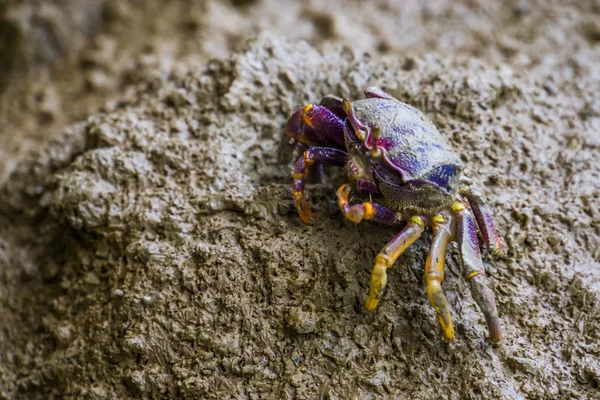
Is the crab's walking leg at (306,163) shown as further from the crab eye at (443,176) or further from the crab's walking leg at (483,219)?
the crab's walking leg at (483,219)

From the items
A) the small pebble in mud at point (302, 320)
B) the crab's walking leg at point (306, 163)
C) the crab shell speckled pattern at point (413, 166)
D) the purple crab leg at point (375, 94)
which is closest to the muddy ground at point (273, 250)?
the small pebble in mud at point (302, 320)

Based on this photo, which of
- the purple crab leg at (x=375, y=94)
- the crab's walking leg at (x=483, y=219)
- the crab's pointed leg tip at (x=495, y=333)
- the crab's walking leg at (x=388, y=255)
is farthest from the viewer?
the purple crab leg at (x=375, y=94)

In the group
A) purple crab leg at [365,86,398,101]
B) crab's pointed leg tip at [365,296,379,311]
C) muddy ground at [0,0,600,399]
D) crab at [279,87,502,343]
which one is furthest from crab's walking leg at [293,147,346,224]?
crab's pointed leg tip at [365,296,379,311]

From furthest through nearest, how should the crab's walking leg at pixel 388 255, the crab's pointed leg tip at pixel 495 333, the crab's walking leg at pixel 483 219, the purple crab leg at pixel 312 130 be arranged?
the purple crab leg at pixel 312 130 → the crab's walking leg at pixel 483 219 → the crab's pointed leg tip at pixel 495 333 → the crab's walking leg at pixel 388 255

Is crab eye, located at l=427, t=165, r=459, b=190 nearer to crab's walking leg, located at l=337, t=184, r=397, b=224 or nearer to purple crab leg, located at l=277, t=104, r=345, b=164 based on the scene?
crab's walking leg, located at l=337, t=184, r=397, b=224

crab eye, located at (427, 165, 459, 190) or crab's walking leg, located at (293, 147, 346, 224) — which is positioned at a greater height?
crab eye, located at (427, 165, 459, 190)

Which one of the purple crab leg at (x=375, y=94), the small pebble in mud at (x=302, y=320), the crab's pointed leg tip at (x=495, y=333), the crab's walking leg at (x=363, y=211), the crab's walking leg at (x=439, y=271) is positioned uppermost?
the purple crab leg at (x=375, y=94)
